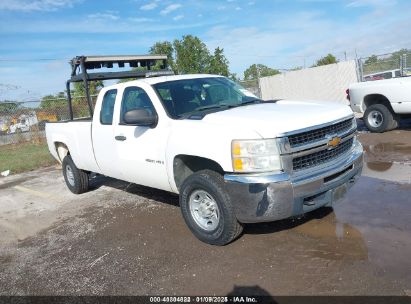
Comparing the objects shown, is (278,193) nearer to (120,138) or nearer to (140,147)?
(140,147)

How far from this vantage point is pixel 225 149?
417 cm

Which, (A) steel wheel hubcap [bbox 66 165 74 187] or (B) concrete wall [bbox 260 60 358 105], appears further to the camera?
(B) concrete wall [bbox 260 60 358 105]

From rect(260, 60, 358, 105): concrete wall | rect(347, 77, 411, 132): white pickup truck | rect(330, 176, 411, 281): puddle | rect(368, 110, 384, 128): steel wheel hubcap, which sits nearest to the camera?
rect(330, 176, 411, 281): puddle

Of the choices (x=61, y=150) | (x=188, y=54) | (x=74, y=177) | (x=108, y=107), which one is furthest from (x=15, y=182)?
(x=188, y=54)

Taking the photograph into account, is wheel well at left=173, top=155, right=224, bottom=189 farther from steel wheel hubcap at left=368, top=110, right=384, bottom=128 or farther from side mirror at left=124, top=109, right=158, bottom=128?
steel wheel hubcap at left=368, top=110, right=384, bottom=128

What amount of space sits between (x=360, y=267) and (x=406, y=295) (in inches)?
21.8

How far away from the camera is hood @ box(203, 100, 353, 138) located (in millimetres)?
4047

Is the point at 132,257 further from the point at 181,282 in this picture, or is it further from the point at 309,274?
A: the point at 309,274

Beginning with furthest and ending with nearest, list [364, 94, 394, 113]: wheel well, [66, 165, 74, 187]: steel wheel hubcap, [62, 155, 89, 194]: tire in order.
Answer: [364, 94, 394, 113]: wheel well, [66, 165, 74, 187]: steel wheel hubcap, [62, 155, 89, 194]: tire

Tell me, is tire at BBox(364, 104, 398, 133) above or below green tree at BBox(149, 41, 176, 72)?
below

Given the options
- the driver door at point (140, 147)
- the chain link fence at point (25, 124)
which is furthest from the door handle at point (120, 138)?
the chain link fence at point (25, 124)

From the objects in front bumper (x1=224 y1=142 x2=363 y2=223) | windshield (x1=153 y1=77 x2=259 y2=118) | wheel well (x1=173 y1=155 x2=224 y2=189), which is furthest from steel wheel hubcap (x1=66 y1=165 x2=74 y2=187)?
front bumper (x1=224 y1=142 x2=363 y2=223)

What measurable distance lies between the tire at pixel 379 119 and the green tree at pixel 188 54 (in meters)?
14.5

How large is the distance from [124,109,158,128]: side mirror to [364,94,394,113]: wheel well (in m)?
7.30
